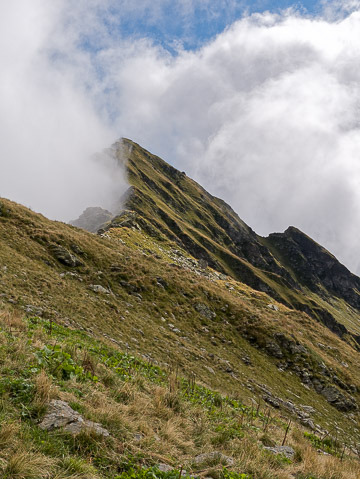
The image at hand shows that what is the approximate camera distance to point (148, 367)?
12641 mm

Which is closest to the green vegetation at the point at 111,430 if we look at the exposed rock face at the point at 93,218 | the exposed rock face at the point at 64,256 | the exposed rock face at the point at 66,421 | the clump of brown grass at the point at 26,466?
the clump of brown grass at the point at 26,466

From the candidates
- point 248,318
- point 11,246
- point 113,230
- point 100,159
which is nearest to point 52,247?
point 11,246

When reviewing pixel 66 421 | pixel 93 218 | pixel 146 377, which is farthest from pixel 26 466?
pixel 93 218

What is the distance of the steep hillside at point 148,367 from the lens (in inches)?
233

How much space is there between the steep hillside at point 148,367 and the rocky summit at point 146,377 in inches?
2.1

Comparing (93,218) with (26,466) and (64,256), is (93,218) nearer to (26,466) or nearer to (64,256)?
(64,256)

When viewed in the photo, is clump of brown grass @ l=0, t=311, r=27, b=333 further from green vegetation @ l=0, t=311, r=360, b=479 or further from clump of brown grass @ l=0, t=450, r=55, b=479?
clump of brown grass @ l=0, t=450, r=55, b=479

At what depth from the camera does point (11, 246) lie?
2542cm

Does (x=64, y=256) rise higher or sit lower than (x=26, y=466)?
higher

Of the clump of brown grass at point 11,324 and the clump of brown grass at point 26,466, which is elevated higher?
the clump of brown grass at point 26,466

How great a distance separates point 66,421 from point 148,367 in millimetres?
7405

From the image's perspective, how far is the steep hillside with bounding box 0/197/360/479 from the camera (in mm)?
5906

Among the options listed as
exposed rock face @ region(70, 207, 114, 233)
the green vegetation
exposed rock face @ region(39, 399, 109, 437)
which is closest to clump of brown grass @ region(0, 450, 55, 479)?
the green vegetation

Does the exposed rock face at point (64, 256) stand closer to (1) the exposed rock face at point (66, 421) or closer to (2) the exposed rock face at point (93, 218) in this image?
(1) the exposed rock face at point (66, 421)
